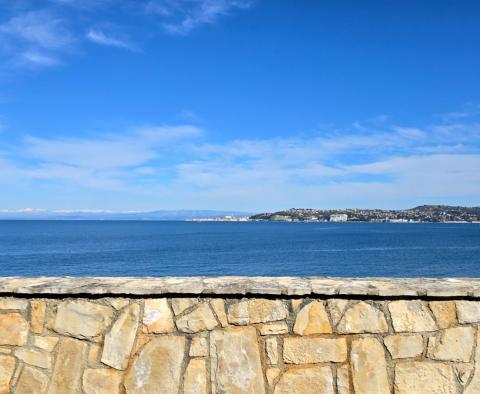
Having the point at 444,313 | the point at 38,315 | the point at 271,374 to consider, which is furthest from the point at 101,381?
the point at 444,313

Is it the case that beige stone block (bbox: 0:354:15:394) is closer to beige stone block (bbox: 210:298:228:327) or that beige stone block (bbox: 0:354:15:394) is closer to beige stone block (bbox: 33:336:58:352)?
beige stone block (bbox: 33:336:58:352)

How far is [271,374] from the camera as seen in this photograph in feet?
11.8

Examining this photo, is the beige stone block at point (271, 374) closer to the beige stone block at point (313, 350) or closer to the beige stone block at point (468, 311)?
the beige stone block at point (313, 350)

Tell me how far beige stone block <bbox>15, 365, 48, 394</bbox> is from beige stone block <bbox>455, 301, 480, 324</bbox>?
300 centimetres

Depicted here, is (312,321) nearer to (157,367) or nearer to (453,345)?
(453,345)

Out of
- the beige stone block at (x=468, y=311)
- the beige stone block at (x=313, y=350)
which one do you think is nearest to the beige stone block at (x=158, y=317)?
the beige stone block at (x=313, y=350)

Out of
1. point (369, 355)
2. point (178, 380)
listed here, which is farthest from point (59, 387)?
point (369, 355)

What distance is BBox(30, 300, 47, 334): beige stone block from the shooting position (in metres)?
3.69

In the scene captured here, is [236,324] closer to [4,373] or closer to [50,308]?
[50,308]

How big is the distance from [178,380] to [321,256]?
45.7 m

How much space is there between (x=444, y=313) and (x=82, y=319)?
2.60 meters

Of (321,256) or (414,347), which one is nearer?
(414,347)

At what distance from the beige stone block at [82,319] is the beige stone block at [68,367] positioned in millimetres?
72

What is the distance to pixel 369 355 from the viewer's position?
3586mm
